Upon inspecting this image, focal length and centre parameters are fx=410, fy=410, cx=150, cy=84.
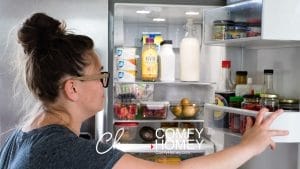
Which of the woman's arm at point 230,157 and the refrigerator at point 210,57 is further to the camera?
the refrigerator at point 210,57

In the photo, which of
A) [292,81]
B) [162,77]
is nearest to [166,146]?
[162,77]

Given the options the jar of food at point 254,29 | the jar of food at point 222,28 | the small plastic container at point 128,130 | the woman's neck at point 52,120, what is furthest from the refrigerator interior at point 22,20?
the woman's neck at point 52,120

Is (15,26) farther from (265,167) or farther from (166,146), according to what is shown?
(265,167)

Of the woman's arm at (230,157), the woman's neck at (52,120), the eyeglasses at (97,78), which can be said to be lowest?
the woman's arm at (230,157)

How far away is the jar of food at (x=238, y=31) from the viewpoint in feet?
4.91

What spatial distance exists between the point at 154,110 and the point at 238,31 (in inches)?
24.4

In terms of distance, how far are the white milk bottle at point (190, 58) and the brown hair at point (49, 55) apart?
3.16 feet

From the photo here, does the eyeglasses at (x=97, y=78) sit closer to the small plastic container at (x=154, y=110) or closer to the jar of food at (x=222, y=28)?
the jar of food at (x=222, y=28)

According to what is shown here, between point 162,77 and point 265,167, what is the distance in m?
0.62

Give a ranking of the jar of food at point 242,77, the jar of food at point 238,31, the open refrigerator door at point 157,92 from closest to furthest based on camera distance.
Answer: the jar of food at point 238,31 → the jar of food at point 242,77 → the open refrigerator door at point 157,92

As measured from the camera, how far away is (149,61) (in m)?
1.92

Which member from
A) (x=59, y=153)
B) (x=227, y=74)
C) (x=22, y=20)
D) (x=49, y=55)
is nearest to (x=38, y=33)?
(x=49, y=55)

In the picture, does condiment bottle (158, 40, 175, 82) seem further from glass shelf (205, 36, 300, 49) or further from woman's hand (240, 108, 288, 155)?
woman's hand (240, 108, 288, 155)

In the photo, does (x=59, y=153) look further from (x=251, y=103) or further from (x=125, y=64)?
(x=125, y=64)
